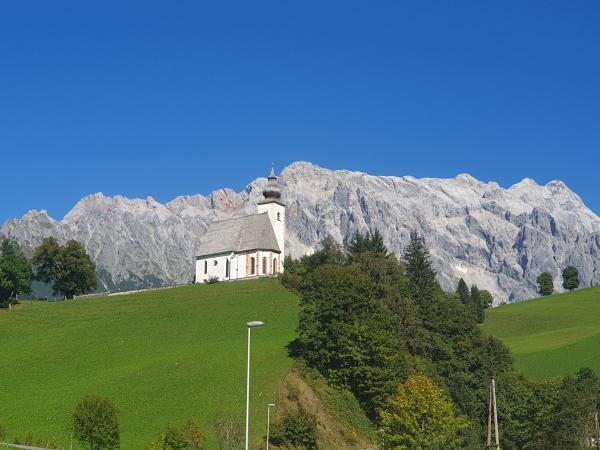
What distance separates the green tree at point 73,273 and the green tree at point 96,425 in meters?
84.8

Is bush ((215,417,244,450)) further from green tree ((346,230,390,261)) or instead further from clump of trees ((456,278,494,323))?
clump of trees ((456,278,494,323))

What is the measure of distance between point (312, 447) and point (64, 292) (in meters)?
84.4

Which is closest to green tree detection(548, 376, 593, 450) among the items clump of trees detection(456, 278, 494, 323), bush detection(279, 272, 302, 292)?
clump of trees detection(456, 278, 494, 323)

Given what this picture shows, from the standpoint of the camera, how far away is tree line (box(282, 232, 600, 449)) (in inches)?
2896

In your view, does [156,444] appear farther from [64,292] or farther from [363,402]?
[64,292]

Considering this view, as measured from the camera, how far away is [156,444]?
60219mm

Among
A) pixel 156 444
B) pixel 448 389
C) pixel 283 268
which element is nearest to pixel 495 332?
pixel 283 268

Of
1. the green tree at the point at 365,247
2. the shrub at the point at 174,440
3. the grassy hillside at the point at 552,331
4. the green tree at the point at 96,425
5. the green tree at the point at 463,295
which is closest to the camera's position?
the shrub at the point at 174,440

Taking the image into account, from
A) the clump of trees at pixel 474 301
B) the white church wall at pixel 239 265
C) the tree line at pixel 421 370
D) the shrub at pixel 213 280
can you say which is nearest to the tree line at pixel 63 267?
the white church wall at pixel 239 265

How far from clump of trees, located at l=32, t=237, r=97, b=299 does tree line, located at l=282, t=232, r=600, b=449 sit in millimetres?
56234

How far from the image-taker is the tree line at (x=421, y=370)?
7356 centimetres

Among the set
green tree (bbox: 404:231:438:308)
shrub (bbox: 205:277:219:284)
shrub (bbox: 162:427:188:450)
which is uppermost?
shrub (bbox: 205:277:219:284)

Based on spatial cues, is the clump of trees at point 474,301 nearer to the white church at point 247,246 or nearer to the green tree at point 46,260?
the white church at point 247,246

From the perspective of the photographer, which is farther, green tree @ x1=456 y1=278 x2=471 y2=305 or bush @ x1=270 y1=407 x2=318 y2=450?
green tree @ x1=456 y1=278 x2=471 y2=305
